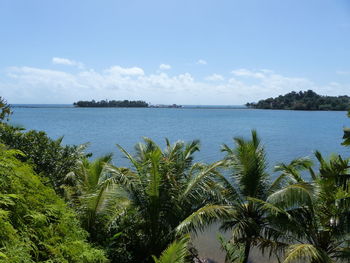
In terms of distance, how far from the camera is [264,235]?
1090 centimetres

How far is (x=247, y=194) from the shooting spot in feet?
36.8

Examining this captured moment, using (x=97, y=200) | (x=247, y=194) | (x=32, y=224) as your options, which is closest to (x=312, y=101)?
(x=247, y=194)

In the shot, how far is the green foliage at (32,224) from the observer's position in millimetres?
4099

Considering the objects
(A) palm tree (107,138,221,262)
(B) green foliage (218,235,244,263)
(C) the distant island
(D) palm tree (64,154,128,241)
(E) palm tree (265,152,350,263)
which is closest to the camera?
(E) palm tree (265,152,350,263)

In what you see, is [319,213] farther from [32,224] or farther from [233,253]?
[32,224]

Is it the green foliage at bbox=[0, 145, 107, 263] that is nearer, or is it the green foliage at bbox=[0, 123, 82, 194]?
the green foliage at bbox=[0, 145, 107, 263]

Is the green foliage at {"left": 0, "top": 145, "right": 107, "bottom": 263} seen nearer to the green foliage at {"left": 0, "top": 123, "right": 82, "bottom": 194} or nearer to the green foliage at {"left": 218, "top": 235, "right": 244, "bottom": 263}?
the green foliage at {"left": 218, "top": 235, "right": 244, "bottom": 263}

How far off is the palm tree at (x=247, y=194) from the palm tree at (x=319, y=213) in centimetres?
78

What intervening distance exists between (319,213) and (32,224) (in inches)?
331

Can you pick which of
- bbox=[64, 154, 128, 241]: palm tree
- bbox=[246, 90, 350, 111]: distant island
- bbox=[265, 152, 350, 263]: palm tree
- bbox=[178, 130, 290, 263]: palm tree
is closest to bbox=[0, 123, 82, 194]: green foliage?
bbox=[64, 154, 128, 241]: palm tree

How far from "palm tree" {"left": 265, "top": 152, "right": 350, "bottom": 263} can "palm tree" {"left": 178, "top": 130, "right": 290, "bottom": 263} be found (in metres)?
0.78

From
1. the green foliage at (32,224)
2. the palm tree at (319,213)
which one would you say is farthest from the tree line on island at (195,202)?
the green foliage at (32,224)

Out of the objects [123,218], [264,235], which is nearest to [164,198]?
[123,218]

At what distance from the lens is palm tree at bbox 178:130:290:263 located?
35.0ft
